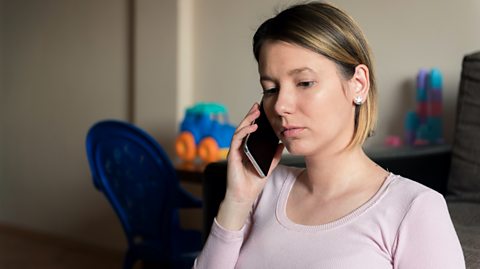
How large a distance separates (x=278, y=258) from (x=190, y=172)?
1.20 meters

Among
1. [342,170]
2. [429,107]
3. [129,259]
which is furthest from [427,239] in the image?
[129,259]

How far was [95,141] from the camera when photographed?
7.88 feet

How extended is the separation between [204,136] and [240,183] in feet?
4.37

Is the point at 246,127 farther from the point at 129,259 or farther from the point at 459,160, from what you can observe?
the point at 129,259

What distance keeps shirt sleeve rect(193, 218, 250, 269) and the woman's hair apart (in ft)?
0.87

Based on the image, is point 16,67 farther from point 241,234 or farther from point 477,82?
point 241,234

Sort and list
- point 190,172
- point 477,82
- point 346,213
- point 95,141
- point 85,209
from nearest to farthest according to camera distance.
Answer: point 346,213 < point 477,82 < point 190,172 < point 95,141 < point 85,209

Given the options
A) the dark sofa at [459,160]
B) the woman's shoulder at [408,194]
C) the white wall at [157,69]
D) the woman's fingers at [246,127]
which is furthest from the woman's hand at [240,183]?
the white wall at [157,69]

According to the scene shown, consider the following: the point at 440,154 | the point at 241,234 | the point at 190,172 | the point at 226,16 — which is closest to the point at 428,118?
the point at 440,154

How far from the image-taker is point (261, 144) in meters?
1.20

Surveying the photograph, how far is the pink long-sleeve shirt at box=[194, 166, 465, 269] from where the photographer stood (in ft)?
3.02

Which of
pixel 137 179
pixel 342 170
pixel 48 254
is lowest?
pixel 48 254

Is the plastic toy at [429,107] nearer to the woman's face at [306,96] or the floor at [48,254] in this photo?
the woman's face at [306,96]

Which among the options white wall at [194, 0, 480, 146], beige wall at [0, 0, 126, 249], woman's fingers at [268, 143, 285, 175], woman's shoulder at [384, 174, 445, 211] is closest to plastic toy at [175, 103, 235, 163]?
white wall at [194, 0, 480, 146]
